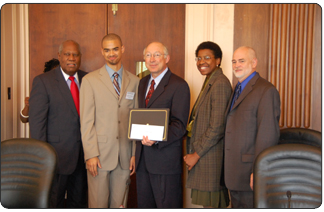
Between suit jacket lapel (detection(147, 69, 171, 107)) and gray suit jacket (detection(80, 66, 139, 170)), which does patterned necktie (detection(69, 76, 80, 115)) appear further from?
suit jacket lapel (detection(147, 69, 171, 107))

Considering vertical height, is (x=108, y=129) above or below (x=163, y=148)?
above

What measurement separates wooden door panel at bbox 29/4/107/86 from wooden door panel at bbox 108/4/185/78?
7.1 inches

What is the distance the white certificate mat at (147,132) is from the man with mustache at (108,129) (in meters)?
0.31

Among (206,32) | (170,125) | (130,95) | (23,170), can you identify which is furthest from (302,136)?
(23,170)

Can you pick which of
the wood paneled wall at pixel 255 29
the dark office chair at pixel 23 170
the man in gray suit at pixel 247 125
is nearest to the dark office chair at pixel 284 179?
the man in gray suit at pixel 247 125

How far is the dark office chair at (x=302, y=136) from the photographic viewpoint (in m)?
2.16

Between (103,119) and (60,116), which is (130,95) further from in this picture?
(60,116)

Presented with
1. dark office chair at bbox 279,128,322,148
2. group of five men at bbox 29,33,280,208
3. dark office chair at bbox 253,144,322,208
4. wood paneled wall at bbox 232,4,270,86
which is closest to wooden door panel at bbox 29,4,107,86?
group of five men at bbox 29,33,280,208

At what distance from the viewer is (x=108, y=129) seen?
2.73 meters

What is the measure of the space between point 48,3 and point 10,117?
1.51 m

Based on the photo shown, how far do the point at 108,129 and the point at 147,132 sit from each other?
1.49ft

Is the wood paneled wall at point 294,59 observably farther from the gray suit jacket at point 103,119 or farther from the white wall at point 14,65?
the white wall at point 14,65

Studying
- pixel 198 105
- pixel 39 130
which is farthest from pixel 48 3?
pixel 198 105

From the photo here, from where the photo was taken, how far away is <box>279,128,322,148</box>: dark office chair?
2.16 metres
